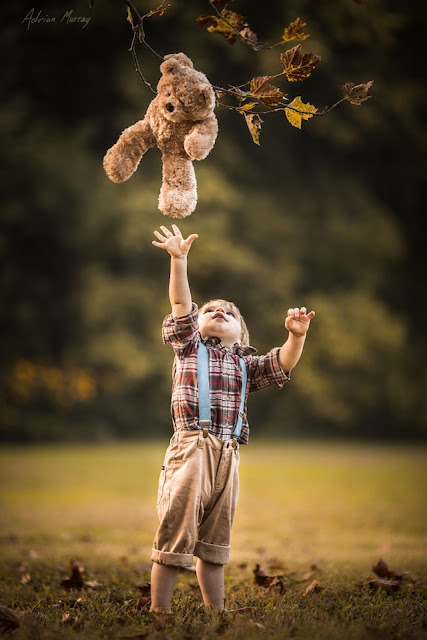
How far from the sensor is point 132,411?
16.9 metres

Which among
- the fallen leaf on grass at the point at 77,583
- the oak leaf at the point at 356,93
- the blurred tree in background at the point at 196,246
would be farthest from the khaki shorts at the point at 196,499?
the blurred tree in background at the point at 196,246

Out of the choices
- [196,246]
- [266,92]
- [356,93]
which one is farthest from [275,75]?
[196,246]

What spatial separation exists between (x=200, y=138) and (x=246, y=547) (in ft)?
12.0

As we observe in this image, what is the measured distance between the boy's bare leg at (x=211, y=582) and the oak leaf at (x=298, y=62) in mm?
1907

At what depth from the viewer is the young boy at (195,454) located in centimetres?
292

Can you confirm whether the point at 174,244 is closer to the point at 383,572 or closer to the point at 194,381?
the point at 194,381

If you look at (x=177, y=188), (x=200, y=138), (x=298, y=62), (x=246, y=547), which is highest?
(x=298, y=62)

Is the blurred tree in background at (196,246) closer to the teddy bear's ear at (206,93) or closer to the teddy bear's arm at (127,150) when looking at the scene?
the teddy bear's arm at (127,150)

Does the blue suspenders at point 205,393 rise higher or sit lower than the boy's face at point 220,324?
lower

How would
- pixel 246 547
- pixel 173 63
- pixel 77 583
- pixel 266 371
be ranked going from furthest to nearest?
pixel 246 547 → pixel 77 583 → pixel 266 371 → pixel 173 63

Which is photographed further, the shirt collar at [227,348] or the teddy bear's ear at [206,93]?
the shirt collar at [227,348]

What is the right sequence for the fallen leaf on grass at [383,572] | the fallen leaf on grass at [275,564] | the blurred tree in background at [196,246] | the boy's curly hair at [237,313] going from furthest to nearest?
1. the blurred tree in background at [196,246]
2. the fallen leaf on grass at [275,564]
3. the fallen leaf on grass at [383,572]
4. the boy's curly hair at [237,313]

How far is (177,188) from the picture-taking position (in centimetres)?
300

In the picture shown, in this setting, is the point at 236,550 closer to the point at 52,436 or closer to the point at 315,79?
the point at 52,436
